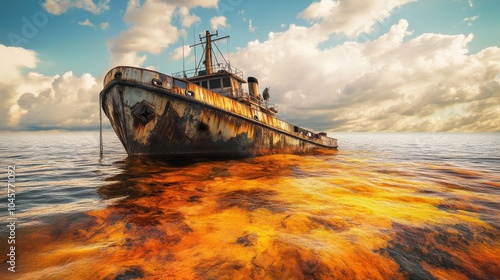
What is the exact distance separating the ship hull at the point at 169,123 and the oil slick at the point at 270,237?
12.6 feet

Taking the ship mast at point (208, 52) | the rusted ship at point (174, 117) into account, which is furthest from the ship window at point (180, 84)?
the ship mast at point (208, 52)

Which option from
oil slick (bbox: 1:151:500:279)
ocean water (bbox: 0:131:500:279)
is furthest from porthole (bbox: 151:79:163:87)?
oil slick (bbox: 1:151:500:279)

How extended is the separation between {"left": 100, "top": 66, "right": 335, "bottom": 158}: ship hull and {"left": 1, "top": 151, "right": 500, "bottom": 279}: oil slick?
383 cm

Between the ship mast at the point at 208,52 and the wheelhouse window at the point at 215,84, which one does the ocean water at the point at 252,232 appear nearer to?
the wheelhouse window at the point at 215,84

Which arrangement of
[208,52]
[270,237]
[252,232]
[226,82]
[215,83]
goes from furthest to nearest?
1. [208,52]
2. [215,83]
3. [226,82]
4. [252,232]
5. [270,237]

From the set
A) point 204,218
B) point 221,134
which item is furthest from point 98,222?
point 221,134

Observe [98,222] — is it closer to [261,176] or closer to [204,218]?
[204,218]

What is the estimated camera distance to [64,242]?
2922mm

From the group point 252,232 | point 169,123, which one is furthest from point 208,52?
point 252,232

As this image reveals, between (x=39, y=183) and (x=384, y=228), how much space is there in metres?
8.30

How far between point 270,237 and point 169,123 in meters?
6.91

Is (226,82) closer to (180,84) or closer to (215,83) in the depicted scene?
(215,83)

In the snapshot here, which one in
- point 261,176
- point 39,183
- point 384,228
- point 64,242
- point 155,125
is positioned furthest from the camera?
point 155,125

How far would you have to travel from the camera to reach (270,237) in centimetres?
298
